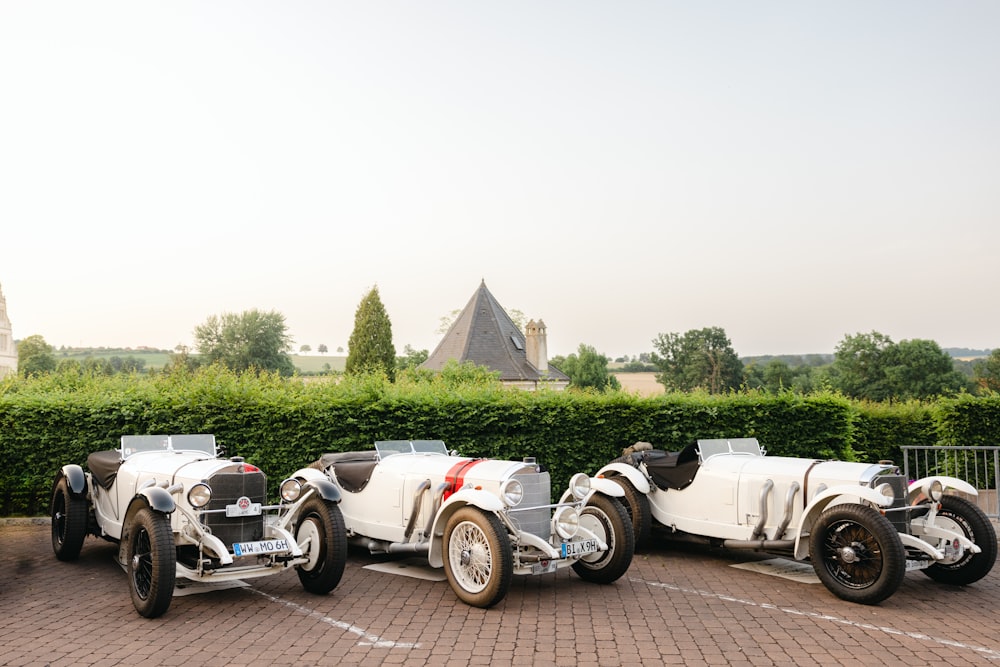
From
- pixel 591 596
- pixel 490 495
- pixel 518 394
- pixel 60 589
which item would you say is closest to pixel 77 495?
pixel 60 589

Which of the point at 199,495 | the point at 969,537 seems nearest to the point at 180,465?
the point at 199,495

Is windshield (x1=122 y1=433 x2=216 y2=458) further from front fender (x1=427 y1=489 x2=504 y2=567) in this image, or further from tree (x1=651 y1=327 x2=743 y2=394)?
tree (x1=651 y1=327 x2=743 y2=394)

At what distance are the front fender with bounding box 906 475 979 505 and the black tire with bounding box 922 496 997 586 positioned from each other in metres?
0.16

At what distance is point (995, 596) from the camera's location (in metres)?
6.65

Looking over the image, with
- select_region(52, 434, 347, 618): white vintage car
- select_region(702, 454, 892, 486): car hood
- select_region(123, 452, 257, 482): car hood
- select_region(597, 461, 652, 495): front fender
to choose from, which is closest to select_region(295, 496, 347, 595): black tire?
select_region(52, 434, 347, 618): white vintage car

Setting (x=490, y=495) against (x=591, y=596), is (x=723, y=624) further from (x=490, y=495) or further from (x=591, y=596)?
(x=490, y=495)

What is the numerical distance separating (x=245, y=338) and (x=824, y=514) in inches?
2885

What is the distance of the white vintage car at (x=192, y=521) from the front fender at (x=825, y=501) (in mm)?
4024

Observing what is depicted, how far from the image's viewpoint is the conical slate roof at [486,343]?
51750mm

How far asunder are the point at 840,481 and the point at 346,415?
6715 mm

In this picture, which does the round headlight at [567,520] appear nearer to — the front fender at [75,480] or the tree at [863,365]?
the front fender at [75,480]

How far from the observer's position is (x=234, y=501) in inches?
257

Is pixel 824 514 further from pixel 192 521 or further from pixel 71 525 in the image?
pixel 71 525

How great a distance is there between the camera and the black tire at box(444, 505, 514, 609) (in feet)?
19.5
